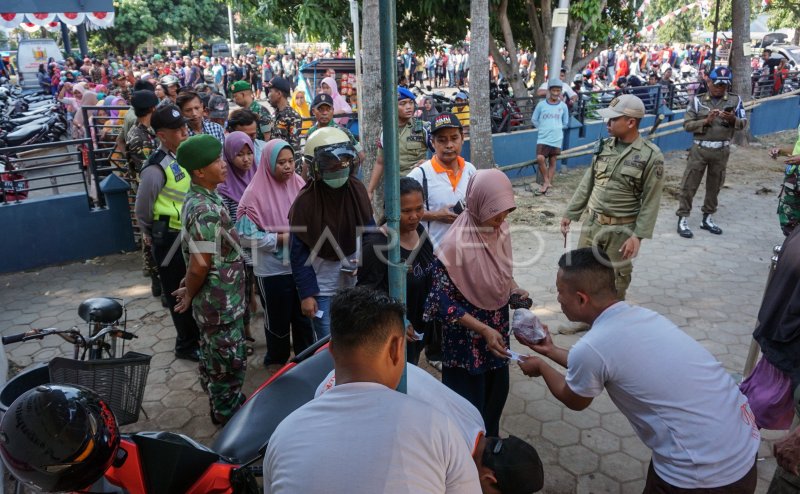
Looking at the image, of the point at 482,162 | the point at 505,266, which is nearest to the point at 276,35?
the point at 482,162

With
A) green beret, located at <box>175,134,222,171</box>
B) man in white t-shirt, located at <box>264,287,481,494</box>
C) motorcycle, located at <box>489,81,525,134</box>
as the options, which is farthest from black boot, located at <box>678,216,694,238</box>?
man in white t-shirt, located at <box>264,287,481,494</box>

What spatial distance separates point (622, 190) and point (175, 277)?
3.49 meters

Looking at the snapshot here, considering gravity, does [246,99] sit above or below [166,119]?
above

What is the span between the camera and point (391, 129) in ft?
5.52

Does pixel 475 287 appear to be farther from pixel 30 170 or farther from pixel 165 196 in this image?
pixel 30 170

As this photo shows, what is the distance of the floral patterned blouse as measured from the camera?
270 centimetres

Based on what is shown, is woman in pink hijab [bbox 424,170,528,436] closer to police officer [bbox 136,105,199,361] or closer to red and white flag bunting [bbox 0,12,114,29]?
police officer [bbox 136,105,199,361]

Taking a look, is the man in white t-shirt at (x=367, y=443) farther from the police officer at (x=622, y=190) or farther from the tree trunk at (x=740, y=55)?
the tree trunk at (x=740, y=55)

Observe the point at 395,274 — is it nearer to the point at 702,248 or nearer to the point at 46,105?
Answer: the point at 702,248

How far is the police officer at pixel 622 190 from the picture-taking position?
13.3ft

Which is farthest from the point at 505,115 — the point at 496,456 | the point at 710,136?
the point at 496,456

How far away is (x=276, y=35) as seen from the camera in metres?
45.2

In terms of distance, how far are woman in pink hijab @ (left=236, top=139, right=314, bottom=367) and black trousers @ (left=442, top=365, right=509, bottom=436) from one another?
1382mm

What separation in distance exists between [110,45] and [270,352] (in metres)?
41.0
